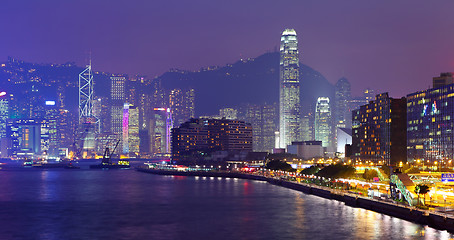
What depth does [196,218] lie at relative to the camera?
108 metres

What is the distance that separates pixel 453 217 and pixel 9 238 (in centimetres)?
5865

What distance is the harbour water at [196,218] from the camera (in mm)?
88000

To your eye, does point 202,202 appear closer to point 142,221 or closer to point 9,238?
point 142,221

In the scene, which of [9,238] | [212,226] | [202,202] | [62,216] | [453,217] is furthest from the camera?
[202,202]

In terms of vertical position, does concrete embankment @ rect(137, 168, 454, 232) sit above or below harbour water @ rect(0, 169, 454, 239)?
above

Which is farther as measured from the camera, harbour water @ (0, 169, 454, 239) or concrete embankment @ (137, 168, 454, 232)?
harbour water @ (0, 169, 454, 239)

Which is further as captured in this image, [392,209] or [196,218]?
[196,218]

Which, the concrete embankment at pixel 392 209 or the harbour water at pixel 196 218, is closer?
the concrete embankment at pixel 392 209

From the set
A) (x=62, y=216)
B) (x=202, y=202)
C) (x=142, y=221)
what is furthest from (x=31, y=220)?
(x=202, y=202)

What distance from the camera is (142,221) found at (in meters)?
103

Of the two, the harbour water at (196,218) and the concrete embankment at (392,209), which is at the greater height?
the concrete embankment at (392,209)

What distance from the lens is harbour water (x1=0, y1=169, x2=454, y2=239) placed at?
289 feet

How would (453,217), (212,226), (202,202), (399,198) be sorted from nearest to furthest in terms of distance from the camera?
(453,217)
(212,226)
(399,198)
(202,202)

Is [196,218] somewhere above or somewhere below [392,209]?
below
